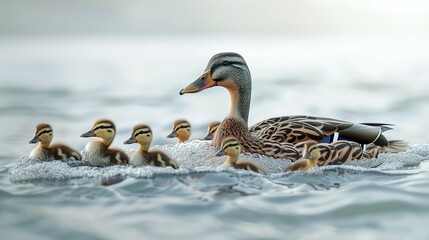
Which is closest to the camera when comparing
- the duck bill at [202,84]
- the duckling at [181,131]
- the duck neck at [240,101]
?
the duck bill at [202,84]

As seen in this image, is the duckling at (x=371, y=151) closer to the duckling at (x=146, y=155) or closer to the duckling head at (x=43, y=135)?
the duckling at (x=146, y=155)

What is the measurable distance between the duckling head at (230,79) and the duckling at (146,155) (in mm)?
473

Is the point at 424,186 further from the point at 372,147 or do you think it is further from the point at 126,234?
the point at 126,234

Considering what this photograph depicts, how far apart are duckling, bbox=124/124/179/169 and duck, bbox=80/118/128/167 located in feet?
0.32

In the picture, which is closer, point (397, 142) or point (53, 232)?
point (53, 232)

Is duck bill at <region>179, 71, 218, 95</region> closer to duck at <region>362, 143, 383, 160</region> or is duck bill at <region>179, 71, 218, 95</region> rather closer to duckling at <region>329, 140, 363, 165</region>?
duckling at <region>329, 140, 363, 165</region>

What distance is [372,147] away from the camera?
23.6ft

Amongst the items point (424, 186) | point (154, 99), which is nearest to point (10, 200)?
point (424, 186)

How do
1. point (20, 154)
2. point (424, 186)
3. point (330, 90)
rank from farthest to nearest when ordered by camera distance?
point (330, 90) → point (20, 154) → point (424, 186)

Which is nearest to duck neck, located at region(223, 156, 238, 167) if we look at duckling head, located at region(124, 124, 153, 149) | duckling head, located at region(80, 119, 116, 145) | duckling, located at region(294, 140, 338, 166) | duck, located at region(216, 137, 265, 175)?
duck, located at region(216, 137, 265, 175)

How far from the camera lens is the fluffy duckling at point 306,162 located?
6.53 metres

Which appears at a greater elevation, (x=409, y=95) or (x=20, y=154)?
(x=409, y=95)

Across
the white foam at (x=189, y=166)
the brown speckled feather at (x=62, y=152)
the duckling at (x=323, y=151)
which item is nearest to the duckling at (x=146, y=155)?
the white foam at (x=189, y=166)

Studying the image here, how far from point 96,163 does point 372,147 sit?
6.66 ft
